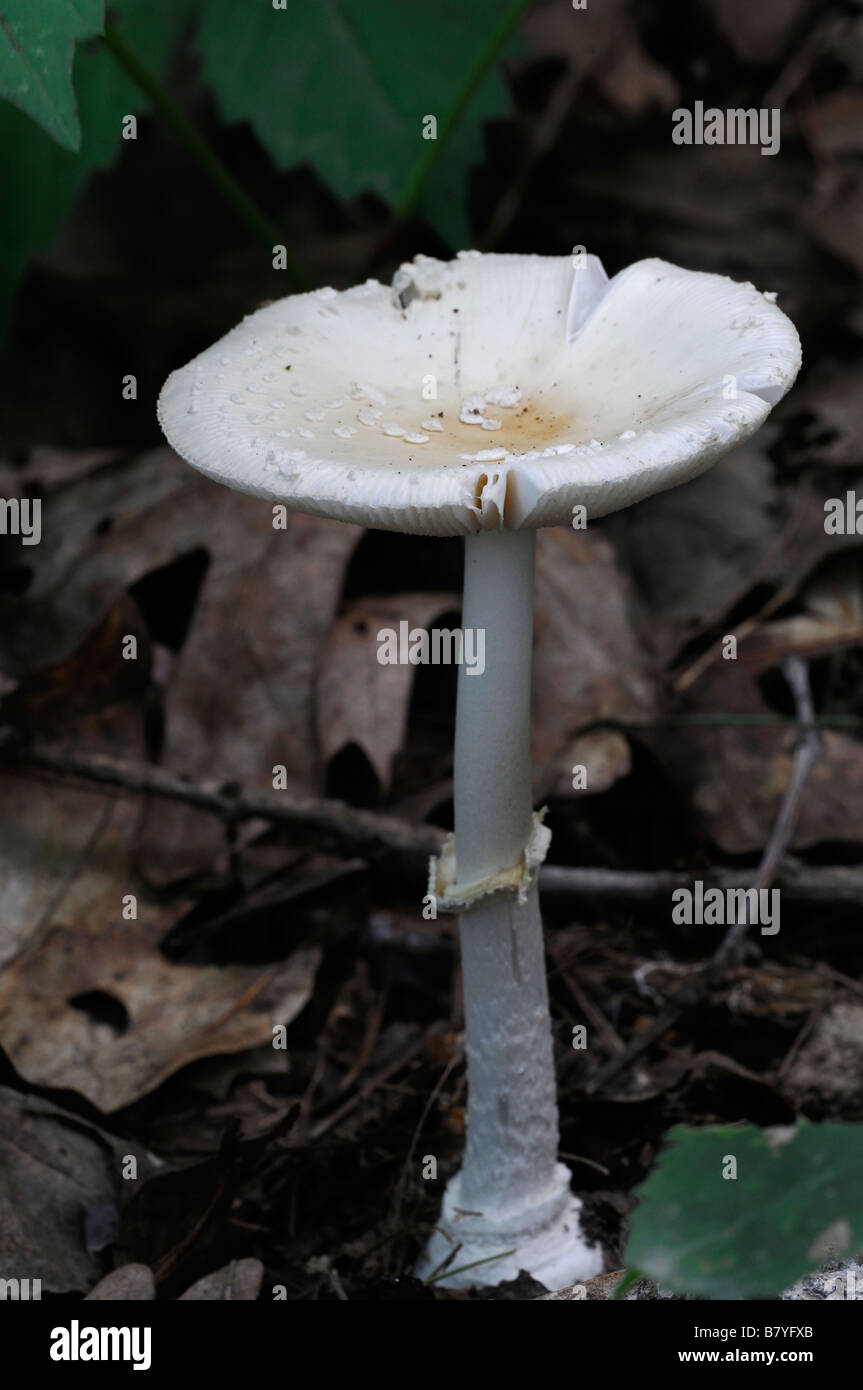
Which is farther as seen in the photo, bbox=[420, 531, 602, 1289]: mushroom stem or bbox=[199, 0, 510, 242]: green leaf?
bbox=[199, 0, 510, 242]: green leaf

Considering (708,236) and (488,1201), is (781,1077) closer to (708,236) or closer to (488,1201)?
(488,1201)

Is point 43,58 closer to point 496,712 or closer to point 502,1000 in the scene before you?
point 496,712

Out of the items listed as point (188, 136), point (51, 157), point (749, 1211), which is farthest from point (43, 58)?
point (749, 1211)

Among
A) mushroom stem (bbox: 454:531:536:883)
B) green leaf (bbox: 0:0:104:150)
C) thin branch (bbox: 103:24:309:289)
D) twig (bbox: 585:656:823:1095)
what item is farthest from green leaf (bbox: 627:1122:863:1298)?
thin branch (bbox: 103:24:309:289)

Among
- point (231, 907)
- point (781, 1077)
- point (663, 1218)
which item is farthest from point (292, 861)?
point (663, 1218)

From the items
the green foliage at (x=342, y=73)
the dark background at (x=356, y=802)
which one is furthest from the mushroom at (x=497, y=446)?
the green foliage at (x=342, y=73)

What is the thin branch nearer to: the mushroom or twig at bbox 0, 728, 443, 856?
the mushroom
